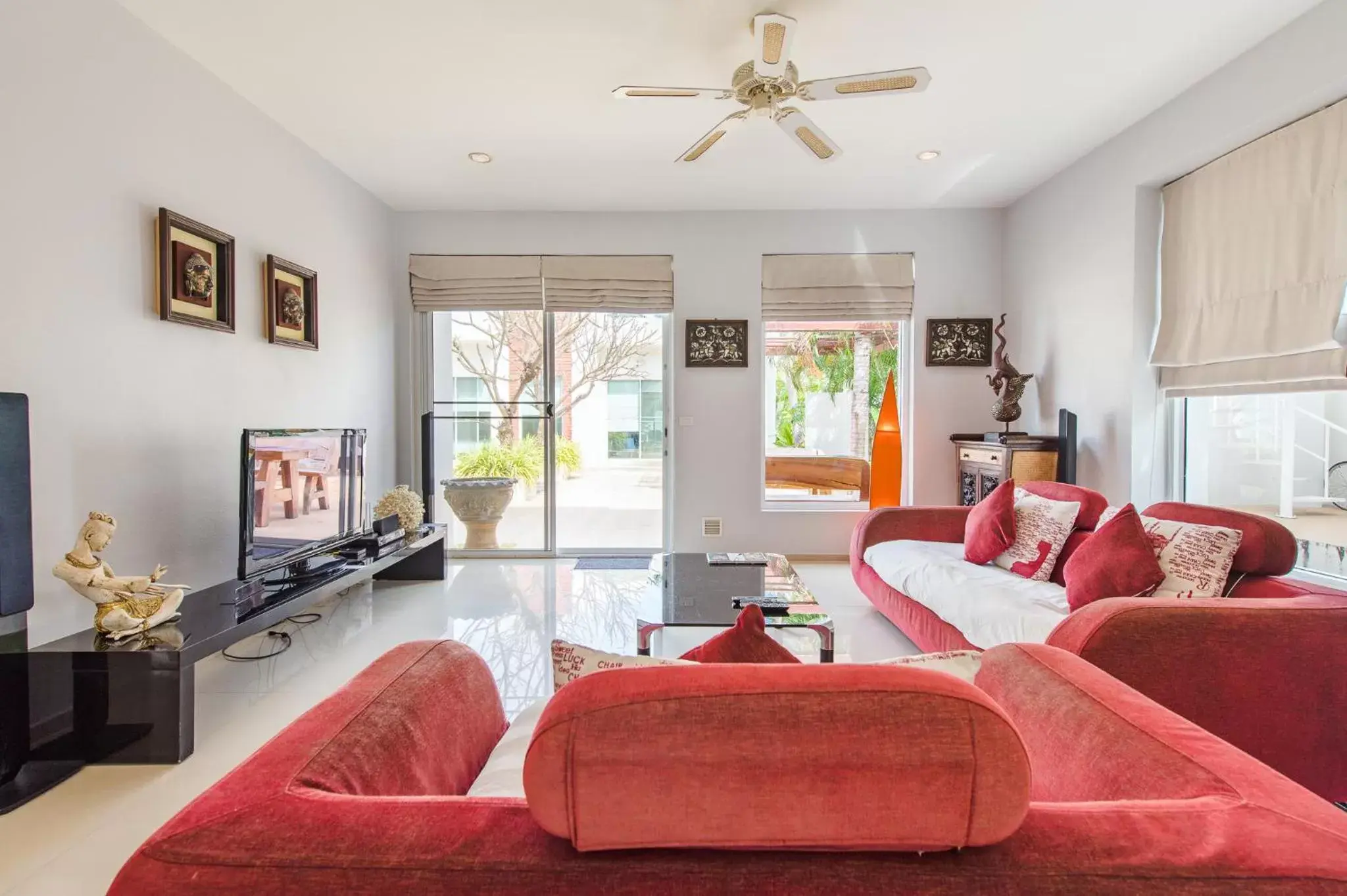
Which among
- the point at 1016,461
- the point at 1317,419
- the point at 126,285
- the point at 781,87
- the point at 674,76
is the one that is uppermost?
the point at 674,76

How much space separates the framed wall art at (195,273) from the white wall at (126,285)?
0.16 feet

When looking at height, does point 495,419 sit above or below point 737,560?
above

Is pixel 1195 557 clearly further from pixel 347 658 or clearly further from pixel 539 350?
pixel 539 350

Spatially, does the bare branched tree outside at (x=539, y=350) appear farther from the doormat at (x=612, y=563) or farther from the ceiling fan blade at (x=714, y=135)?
the ceiling fan blade at (x=714, y=135)

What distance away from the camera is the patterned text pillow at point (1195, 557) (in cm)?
199

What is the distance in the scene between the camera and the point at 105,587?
6.73 ft

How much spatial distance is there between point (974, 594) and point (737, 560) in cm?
111

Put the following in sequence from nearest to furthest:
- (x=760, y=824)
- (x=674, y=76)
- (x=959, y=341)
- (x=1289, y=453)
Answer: (x=760, y=824), (x=1289, y=453), (x=674, y=76), (x=959, y=341)

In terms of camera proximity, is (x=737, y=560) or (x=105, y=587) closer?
(x=105, y=587)

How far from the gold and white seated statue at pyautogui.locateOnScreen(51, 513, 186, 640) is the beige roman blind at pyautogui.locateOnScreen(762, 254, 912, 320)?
389cm

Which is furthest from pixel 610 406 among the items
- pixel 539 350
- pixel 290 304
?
pixel 290 304

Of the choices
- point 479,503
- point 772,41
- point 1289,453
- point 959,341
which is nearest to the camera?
point 772,41

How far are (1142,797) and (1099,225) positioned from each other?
3.78 metres

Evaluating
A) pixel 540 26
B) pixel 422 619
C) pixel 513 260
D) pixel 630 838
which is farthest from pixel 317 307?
pixel 630 838
